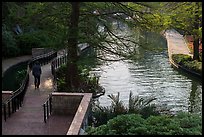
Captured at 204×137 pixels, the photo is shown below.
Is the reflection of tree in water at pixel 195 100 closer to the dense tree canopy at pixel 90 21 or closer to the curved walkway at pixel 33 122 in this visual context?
the dense tree canopy at pixel 90 21

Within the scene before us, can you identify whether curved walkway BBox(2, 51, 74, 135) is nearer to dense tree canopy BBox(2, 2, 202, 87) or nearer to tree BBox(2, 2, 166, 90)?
dense tree canopy BBox(2, 2, 202, 87)

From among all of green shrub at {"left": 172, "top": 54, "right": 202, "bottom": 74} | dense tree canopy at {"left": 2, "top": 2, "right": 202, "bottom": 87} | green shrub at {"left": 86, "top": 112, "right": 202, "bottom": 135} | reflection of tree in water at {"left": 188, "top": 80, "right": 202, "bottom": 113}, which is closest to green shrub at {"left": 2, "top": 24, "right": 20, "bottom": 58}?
dense tree canopy at {"left": 2, "top": 2, "right": 202, "bottom": 87}

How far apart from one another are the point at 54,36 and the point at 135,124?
30.4 ft

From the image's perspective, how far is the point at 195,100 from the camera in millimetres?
17875

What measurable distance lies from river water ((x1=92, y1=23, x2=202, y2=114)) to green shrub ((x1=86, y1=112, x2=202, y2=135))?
25.3ft

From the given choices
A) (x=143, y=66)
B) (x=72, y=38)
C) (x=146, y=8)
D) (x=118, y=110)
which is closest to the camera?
(x=118, y=110)

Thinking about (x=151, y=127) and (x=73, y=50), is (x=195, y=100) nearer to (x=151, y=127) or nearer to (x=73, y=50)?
(x=73, y=50)

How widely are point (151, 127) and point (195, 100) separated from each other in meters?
11.4

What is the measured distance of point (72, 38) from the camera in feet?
49.9

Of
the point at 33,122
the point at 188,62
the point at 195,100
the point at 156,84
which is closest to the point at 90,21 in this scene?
the point at 33,122

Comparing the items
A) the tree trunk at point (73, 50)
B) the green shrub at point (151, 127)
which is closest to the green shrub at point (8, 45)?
the tree trunk at point (73, 50)

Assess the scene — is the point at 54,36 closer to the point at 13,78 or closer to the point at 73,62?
the point at 73,62

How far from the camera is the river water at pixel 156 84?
→ 17.1 metres

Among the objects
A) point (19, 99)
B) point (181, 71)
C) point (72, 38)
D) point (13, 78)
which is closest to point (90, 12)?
point (72, 38)
